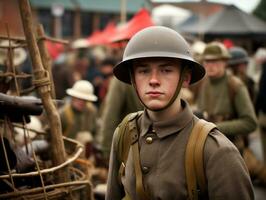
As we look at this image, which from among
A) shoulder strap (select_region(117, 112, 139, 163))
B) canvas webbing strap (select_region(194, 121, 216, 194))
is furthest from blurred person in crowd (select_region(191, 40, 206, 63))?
canvas webbing strap (select_region(194, 121, 216, 194))

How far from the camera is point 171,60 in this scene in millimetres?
3154

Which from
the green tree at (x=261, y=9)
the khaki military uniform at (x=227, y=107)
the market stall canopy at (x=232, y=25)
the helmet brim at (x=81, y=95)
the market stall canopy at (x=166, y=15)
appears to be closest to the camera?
the khaki military uniform at (x=227, y=107)

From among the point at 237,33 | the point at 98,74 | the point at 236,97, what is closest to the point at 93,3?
the point at 237,33

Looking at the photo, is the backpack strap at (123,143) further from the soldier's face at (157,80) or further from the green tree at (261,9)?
the green tree at (261,9)

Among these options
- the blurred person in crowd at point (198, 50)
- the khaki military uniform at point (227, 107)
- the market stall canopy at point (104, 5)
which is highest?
the market stall canopy at point (104, 5)

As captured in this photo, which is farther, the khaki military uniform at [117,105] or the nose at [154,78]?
the khaki military uniform at [117,105]

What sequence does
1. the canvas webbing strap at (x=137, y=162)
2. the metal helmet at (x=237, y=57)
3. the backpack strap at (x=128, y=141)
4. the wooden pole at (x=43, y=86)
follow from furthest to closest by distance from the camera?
the metal helmet at (x=237, y=57) < the wooden pole at (x=43, y=86) < the backpack strap at (x=128, y=141) < the canvas webbing strap at (x=137, y=162)

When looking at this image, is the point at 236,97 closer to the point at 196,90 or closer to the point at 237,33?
the point at 196,90

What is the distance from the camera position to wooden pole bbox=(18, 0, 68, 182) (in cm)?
414

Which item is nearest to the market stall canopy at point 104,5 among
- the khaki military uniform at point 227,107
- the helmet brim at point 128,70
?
the khaki military uniform at point 227,107

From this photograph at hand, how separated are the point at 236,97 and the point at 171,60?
3.14 metres

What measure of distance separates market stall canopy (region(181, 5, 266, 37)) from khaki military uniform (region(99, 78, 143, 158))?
1423cm

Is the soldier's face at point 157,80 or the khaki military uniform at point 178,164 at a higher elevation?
the soldier's face at point 157,80

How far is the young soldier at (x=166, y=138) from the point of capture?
2904 mm
